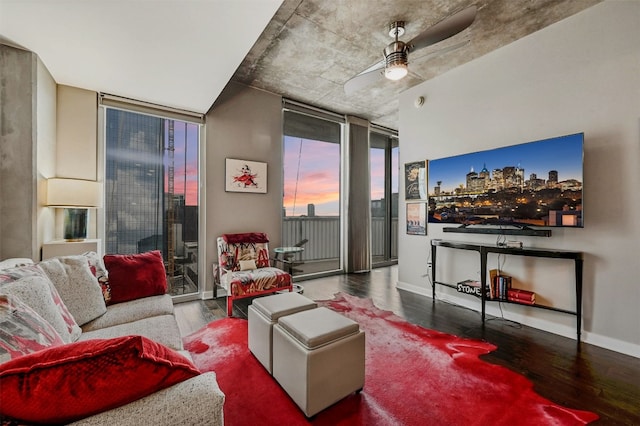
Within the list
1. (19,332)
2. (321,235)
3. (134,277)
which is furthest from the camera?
(321,235)

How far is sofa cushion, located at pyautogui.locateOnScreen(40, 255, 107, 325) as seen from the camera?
1712 mm

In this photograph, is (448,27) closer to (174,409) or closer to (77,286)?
(174,409)

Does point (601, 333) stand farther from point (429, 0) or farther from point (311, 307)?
point (429, 0)

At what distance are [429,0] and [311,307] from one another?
Answer: 2.78m

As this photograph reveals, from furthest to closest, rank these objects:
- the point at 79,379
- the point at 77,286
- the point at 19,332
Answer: the point at 77,286 < the point at 19,332 < the point at 79,379

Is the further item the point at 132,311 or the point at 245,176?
the point at 245,176

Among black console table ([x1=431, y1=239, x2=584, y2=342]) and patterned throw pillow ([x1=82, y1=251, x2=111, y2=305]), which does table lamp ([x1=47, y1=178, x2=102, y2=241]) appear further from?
black console table ([x1=431, y1=239, x2=584, y2=342])

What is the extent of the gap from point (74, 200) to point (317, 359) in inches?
107

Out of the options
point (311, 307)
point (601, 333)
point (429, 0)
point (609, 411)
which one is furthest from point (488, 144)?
point (311, 307)

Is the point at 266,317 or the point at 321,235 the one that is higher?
the point at 321,235

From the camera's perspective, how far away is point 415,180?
13.0ft

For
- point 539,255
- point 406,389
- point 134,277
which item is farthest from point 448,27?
point 134,277

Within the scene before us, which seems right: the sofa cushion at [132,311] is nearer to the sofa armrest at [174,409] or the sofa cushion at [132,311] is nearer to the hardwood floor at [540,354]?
the hardwood floor at [540,354]

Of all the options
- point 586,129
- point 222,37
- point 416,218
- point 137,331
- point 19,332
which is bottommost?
point 137,331
